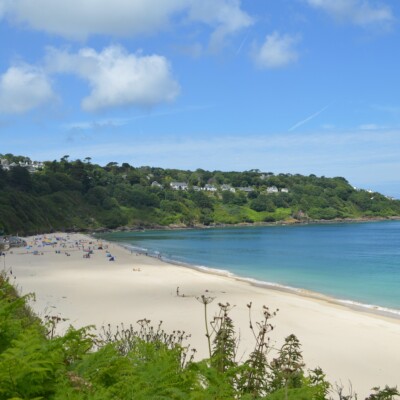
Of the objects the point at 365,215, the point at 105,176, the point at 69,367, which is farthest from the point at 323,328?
the point at 365,215

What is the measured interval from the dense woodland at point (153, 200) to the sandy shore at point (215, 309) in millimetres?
48293

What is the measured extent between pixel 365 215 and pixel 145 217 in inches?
3223

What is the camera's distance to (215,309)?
72.7 ft

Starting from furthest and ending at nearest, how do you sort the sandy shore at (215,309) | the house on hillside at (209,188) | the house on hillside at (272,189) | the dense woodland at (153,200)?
the house on hillside at (272,189) → the house on hillside at (209,188) → the dense woodland at (153,200) → the sandy shore at (215,309)

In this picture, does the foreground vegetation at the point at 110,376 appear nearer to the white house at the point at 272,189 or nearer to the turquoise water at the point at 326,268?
the turquoise water at the point at 326,268

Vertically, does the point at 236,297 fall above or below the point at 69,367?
below

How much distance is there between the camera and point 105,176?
136750 mm

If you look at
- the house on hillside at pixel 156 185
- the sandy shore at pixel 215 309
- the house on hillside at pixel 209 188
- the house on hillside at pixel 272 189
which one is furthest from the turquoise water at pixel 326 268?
the house on hillside at pixel 272 189

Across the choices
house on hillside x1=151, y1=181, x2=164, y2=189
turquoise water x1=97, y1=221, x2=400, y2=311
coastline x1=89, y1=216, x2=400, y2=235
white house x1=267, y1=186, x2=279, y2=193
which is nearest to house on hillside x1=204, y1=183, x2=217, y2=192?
house on hillside x1=151, y1=181, x2=164, y2=189

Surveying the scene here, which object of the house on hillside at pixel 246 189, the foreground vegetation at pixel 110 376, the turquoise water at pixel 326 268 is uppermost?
the house on hillside at pixel 246 189

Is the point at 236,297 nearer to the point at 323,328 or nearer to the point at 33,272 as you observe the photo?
the point at 323,328

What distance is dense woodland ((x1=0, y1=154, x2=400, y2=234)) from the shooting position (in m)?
94.9

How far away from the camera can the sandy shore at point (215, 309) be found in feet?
46.3

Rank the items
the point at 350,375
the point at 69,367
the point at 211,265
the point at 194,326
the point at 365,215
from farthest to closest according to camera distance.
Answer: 1. the point at 365,215
2. the point at 211,265
3. the point at 194,326
4. the point at 350,375
5. the point at 69,367
